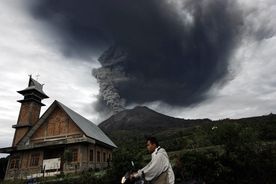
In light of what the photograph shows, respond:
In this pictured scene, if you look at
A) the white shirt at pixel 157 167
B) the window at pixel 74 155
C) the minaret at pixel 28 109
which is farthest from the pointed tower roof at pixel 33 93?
the white shirt at pixel 157 167

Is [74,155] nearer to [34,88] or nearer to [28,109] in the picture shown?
[28,109]

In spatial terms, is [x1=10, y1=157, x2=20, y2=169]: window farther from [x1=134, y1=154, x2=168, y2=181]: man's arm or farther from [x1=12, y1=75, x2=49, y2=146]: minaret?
[x1=134, y1=154, x2=168, y2=181]: man's arm

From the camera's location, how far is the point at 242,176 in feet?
45.5

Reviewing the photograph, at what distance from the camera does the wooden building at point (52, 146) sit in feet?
85.4

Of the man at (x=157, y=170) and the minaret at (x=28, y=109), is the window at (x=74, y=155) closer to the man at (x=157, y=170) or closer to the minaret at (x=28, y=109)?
the minaret at (x=28, y=109)

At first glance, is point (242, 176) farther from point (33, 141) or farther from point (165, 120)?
point (165, 120)

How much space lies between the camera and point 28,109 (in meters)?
31.9

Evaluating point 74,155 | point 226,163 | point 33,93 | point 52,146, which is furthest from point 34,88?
point 226,163

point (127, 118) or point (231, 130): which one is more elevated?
point (127, 118)

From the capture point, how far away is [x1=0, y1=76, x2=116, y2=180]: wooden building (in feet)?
85.4

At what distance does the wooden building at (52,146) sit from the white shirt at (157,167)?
70.6 feet

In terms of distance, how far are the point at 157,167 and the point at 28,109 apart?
30.8 m

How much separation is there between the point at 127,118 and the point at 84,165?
11272cm

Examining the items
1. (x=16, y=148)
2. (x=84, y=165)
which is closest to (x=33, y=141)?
(x=16, y=148)
